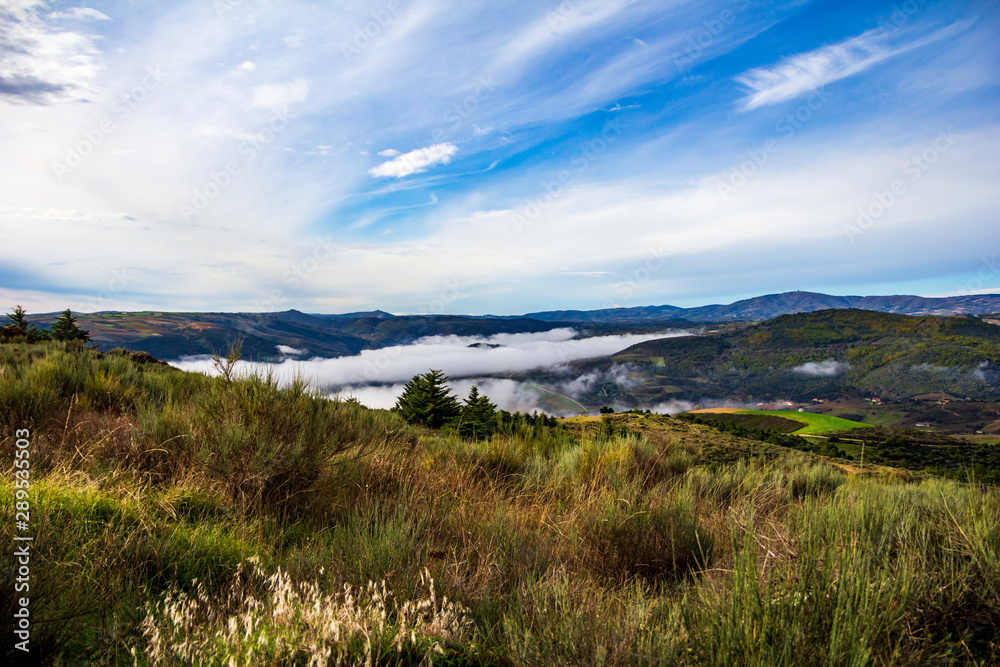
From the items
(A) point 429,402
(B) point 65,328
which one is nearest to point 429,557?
(A) point 429,402

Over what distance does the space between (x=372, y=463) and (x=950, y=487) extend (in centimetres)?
594

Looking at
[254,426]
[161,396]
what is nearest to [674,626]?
[254,426]

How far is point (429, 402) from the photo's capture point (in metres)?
23.6

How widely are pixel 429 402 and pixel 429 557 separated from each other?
69.4 ft

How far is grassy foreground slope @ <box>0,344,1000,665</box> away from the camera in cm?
179

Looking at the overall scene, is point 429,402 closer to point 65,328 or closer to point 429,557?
point 65,328

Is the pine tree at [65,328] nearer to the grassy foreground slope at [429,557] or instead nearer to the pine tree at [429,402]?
the pine tree at [429,402]

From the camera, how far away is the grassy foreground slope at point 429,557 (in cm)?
179

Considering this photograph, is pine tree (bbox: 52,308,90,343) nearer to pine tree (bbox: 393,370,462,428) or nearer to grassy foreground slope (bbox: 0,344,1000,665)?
pine tree (bbox: 393,370,462,428)

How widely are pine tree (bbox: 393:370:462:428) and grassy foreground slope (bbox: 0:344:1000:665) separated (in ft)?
54.6

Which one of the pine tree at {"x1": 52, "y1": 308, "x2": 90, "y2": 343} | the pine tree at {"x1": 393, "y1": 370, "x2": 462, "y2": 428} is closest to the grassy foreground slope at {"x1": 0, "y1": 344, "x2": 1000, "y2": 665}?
the pine tree at {"x1": 393, "y1": 370, "x2": 462, "y2": 428}

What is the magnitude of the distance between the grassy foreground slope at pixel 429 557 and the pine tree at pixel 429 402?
54.6 ft

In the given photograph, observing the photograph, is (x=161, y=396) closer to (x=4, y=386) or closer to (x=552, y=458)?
(x=4, y=386)

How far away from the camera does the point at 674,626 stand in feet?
6.11
